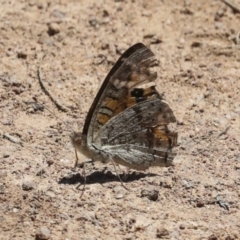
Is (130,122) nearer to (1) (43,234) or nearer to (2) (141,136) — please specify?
(2) (141,136)

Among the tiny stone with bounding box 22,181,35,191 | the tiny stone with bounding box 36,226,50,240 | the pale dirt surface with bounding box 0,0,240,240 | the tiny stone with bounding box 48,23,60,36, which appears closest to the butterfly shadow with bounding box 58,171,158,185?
the pale dirt surface with bounding box 0,0,240,240

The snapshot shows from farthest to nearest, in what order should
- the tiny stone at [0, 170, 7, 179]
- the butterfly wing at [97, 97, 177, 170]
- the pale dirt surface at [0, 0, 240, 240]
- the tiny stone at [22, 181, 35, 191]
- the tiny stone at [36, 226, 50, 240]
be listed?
the butterfly wing at [97, 97, 177, 170], the tiny stone at [0, 170, 7, 179], the tiny stone at [22, 181, 35, 191], the pale dirt surface at [0, 0, 240, 240], the tiny stone at [36, 226, 50, 240]

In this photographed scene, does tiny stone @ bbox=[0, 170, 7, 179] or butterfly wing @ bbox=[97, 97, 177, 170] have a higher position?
butterfly wing @ bbox=[97, 97, 177, 170]

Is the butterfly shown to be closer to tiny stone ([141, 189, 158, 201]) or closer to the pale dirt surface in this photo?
the pale dirt surface

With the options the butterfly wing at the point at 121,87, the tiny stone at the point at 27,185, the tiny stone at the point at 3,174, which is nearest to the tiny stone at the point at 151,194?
the butterfly wing at the point at 121,87

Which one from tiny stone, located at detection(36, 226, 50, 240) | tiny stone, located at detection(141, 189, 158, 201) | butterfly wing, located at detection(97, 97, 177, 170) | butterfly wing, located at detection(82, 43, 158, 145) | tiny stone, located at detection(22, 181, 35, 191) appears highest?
butterfly wing, located at detection(82, 43, 158, 145)

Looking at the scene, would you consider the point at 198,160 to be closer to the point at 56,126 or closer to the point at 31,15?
the point at 56,126

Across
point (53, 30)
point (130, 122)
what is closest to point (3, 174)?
point (130, 122)
